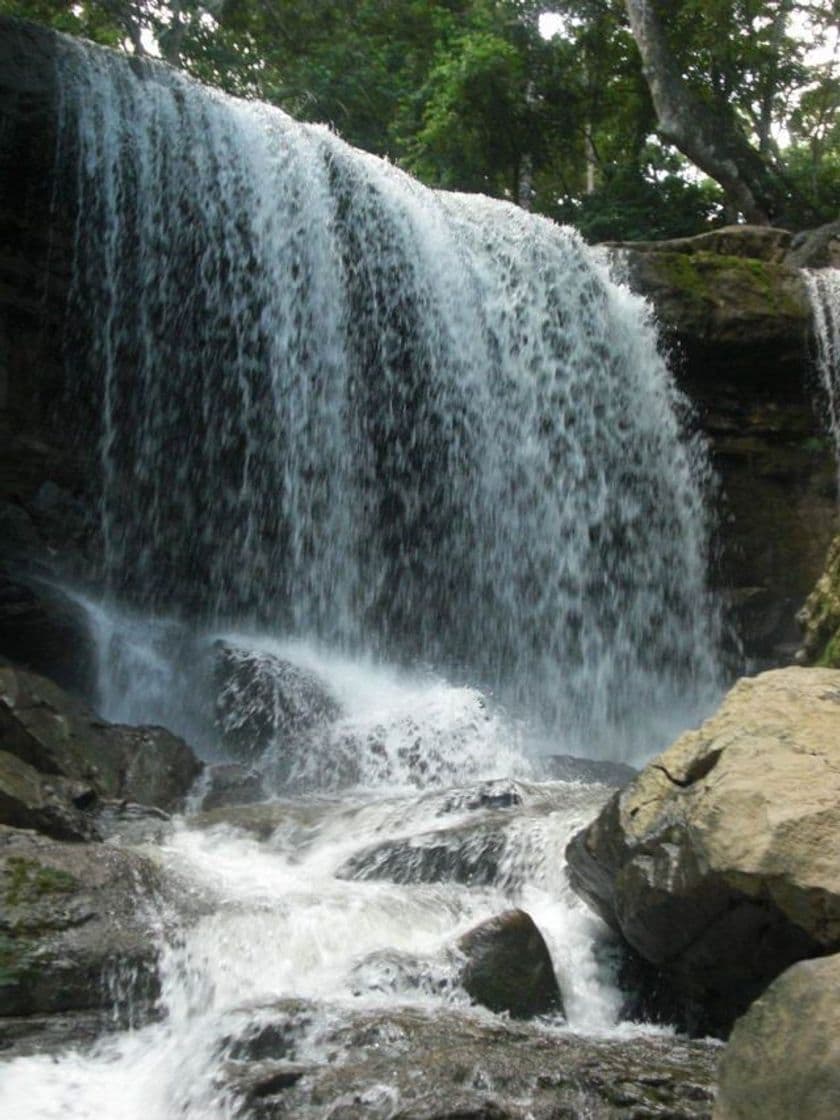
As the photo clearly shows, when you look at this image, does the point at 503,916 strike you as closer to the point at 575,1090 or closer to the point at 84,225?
the point at 575,1090

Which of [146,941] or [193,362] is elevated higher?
[193,362]

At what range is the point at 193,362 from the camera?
1114cm

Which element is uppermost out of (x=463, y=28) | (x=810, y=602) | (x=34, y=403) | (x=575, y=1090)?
(x=463, y=28)

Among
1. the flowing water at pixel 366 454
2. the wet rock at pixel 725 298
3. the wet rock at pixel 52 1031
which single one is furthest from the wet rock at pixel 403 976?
the wet rock at pixel 725 298

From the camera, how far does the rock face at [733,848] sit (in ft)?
11.8

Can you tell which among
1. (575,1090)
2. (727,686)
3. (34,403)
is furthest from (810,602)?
(34,403)

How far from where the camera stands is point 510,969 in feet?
14.1

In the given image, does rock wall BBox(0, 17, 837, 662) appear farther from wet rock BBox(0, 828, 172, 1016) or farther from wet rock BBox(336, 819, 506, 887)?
wet rock BBox(0, 828, 172, 1016)

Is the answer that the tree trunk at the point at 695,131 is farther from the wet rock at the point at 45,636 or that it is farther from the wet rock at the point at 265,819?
the wet rock at the point at 265,819

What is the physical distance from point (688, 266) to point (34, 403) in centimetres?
760

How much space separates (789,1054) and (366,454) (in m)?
9.15

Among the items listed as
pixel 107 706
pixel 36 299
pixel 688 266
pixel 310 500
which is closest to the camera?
pixel 107 706

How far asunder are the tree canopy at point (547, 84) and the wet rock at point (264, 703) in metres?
11.5

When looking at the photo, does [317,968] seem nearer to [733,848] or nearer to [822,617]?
[733,848]
